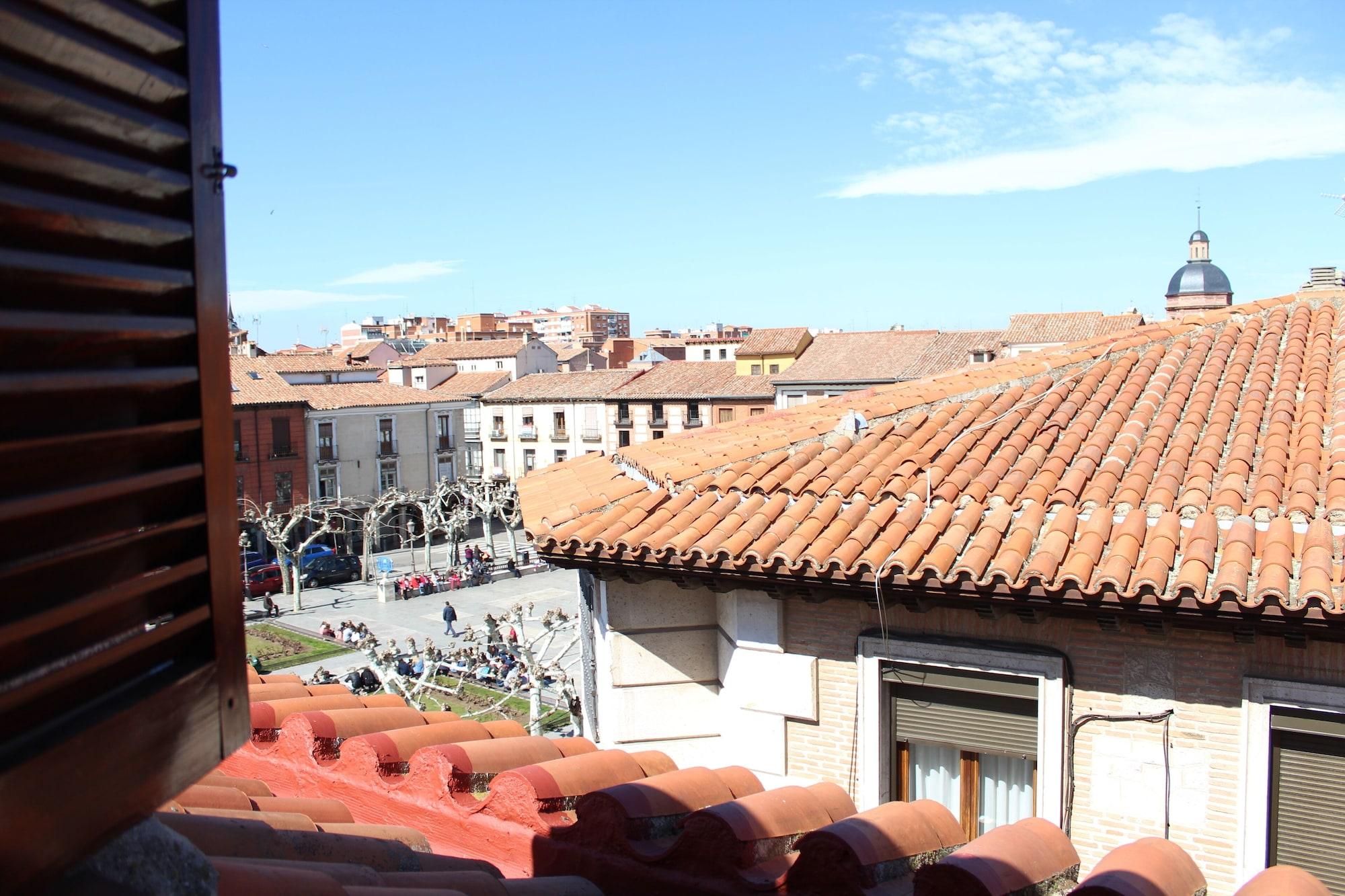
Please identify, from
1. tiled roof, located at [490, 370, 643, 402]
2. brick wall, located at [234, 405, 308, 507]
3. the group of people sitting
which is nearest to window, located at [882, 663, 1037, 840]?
the group of people sitting

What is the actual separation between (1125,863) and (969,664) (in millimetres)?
1941

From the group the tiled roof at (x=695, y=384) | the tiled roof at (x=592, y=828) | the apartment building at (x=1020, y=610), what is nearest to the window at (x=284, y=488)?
the tiled roof at (x=695, y=384)

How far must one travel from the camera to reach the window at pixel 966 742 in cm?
539

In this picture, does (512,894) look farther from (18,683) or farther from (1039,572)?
(1039,572)

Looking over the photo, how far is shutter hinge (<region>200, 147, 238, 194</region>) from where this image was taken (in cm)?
144

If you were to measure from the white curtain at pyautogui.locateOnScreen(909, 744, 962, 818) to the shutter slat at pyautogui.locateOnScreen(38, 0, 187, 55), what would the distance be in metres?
5.16

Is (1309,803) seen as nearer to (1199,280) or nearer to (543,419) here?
(543,419)

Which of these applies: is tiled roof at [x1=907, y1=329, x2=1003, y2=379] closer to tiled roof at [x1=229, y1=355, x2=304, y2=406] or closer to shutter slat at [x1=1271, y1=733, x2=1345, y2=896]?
tiled roof at [x1=229, y1=355, x2=304, y2=406]

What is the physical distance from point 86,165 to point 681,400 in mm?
48045

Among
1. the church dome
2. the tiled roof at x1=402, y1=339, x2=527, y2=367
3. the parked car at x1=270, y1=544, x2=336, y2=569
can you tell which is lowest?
the parked car at x1=270, y1=544, x2=336, y2=569

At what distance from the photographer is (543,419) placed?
174 feet

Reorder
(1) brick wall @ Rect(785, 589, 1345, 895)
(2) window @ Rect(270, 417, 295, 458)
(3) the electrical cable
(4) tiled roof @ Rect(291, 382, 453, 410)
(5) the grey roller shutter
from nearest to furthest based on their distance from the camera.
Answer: (1) brick wall @ Rect(785, 589, 1345, 895)
(3) the electrical cable
(5) the grey roller shutter
(2) window @ Rect(270, 417, 295, 458)
(4) tiled roof @ Rect(291, 382, 453, 410)

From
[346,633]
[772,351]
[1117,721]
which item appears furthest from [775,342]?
[1117,721]

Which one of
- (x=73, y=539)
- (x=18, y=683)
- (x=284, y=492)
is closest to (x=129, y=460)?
(x=73, y=539)
